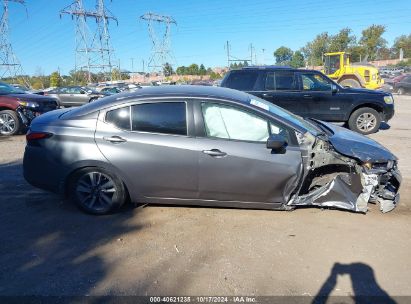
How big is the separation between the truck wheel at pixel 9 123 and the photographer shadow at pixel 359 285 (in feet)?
30.1

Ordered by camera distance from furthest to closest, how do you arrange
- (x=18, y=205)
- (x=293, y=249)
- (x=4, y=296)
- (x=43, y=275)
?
1. (x=18, y=205)
2. (x=293, y=249)
3. (x=43, y=275)
4. (x=4, y=296)

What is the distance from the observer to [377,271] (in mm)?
3162

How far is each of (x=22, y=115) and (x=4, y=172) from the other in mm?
4036

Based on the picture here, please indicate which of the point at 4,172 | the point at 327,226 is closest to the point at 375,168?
the point at 327,226

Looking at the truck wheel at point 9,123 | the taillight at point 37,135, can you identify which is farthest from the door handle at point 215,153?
the truck wheel at point 9,123

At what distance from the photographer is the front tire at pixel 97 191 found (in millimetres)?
4156

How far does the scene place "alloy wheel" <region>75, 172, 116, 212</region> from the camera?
418 cm

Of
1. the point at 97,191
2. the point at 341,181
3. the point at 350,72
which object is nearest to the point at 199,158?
the point at 97,191

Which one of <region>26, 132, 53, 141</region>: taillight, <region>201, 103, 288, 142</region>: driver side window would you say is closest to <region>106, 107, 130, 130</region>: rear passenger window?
<region>26, 132, 53, 141</region>: taillight

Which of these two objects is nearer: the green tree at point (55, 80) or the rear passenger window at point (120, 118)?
the rear passenger window at point (120, 118)

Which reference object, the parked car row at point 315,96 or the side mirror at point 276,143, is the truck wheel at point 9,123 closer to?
the parked car row at point 315,96

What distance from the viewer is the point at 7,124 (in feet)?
31.4

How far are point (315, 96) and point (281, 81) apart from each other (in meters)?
0.96

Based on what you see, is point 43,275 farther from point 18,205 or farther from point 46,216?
point 18,205
